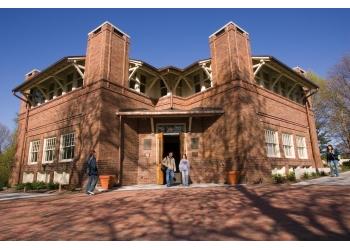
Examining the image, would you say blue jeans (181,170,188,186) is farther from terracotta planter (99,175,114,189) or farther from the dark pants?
the dark pants

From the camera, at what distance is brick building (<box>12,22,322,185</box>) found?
13383 millimetres

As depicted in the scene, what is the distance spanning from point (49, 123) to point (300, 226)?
15.8 m

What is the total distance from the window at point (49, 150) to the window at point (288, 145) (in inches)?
569

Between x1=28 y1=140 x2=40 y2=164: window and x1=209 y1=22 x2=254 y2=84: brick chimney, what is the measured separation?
41.0ft

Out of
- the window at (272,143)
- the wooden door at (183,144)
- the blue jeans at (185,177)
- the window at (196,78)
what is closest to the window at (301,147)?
the window at (272,143)

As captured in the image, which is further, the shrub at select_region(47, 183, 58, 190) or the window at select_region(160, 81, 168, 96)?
the window at select_region(160, 81, 168, 96)

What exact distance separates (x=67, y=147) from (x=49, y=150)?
212 cm

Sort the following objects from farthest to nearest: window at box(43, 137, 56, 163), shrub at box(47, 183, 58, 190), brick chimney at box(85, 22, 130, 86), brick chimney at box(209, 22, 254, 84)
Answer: window at box(43, 137, 56, 163) < brick chimney at box(209, 22, 254, 84) < brick chimney at box(85, 22, 130, 86) < shrub at box(47, 183, 58, 190)

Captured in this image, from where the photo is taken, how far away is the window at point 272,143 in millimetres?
15007

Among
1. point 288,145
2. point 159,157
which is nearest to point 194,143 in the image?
point 159,157

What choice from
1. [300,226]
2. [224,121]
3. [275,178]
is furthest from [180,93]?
[300,226]

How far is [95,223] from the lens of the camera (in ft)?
17.6

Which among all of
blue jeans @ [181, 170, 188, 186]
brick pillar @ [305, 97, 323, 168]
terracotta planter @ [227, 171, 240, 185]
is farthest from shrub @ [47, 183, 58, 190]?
brick pillar @ [305, 97, 323, 168]

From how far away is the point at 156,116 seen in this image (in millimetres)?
14250
